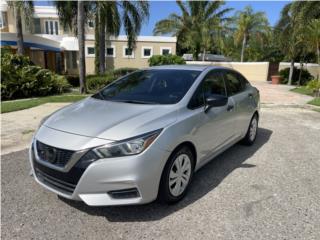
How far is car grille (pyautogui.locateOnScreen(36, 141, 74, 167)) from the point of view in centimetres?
276

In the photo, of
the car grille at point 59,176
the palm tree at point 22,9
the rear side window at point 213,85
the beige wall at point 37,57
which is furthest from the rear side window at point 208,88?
the beige wall at point 37,57

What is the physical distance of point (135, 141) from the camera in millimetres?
2750

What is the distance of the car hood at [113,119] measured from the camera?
2834mm

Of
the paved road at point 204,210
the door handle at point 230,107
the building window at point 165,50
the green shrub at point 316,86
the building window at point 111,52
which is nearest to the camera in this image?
the paved road at point 204,210

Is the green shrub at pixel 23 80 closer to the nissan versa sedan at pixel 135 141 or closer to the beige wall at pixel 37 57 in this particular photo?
the nissan versa sedan at pixel 135 141

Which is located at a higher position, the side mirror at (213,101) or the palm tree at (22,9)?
the palm tree at (22,9)

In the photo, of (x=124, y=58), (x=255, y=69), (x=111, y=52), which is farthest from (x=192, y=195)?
(x=255, y=69)

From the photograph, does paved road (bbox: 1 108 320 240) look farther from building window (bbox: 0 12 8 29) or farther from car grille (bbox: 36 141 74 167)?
building window (bbox: 0 12 8 29)

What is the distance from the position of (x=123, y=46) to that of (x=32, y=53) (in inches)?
331

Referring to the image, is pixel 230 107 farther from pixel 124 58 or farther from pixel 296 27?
pixel 124 58

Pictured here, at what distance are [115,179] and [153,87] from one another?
1.70 meters

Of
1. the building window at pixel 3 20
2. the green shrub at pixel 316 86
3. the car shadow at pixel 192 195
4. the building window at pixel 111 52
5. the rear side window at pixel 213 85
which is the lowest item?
the car shadow at pixel 192 195

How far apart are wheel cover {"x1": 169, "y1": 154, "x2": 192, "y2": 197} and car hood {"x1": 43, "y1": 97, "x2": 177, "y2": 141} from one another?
1.61 ft

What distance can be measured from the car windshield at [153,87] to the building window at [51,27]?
96.8ft
